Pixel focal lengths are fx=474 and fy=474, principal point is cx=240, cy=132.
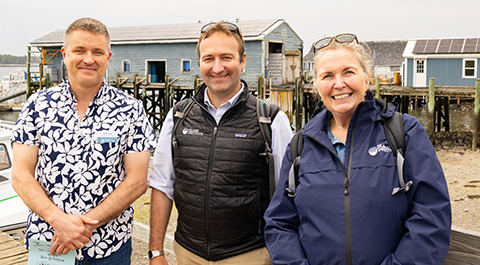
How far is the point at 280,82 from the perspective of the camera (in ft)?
92.4

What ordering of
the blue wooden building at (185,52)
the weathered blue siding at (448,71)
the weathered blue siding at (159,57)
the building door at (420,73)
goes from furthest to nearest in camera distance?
the building door at (420,73) < the weathered blue siding at (448,71) < the weathered blue siding at (159,57) < the blue wooden building at (185,52)

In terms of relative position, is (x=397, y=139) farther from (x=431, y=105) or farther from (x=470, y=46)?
(x=470, y=46)

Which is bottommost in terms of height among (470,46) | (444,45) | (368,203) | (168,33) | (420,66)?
(368,203)

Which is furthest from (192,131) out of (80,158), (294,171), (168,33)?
(168,33)

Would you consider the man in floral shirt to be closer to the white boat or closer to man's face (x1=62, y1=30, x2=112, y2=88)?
man's face (x1=62, y1=30, x2=112, y2=88)

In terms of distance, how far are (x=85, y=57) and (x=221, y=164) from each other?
1.10 meters

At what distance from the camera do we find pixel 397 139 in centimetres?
228

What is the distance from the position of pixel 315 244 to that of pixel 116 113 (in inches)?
61.4

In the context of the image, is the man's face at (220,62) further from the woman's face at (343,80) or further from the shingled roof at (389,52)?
the shingled roof at (389,52)

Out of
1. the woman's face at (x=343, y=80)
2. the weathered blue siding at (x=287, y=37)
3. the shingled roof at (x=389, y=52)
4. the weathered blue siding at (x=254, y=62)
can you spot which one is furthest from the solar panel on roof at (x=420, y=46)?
the woman's face at (x=343, y=80)

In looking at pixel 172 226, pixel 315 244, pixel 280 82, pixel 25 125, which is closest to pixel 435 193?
pixel 315 244

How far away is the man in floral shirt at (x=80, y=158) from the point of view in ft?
9.76

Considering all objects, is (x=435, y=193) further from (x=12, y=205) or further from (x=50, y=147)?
(x=12, y=205)

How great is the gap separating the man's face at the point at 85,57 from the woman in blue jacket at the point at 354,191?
4.55 feet
